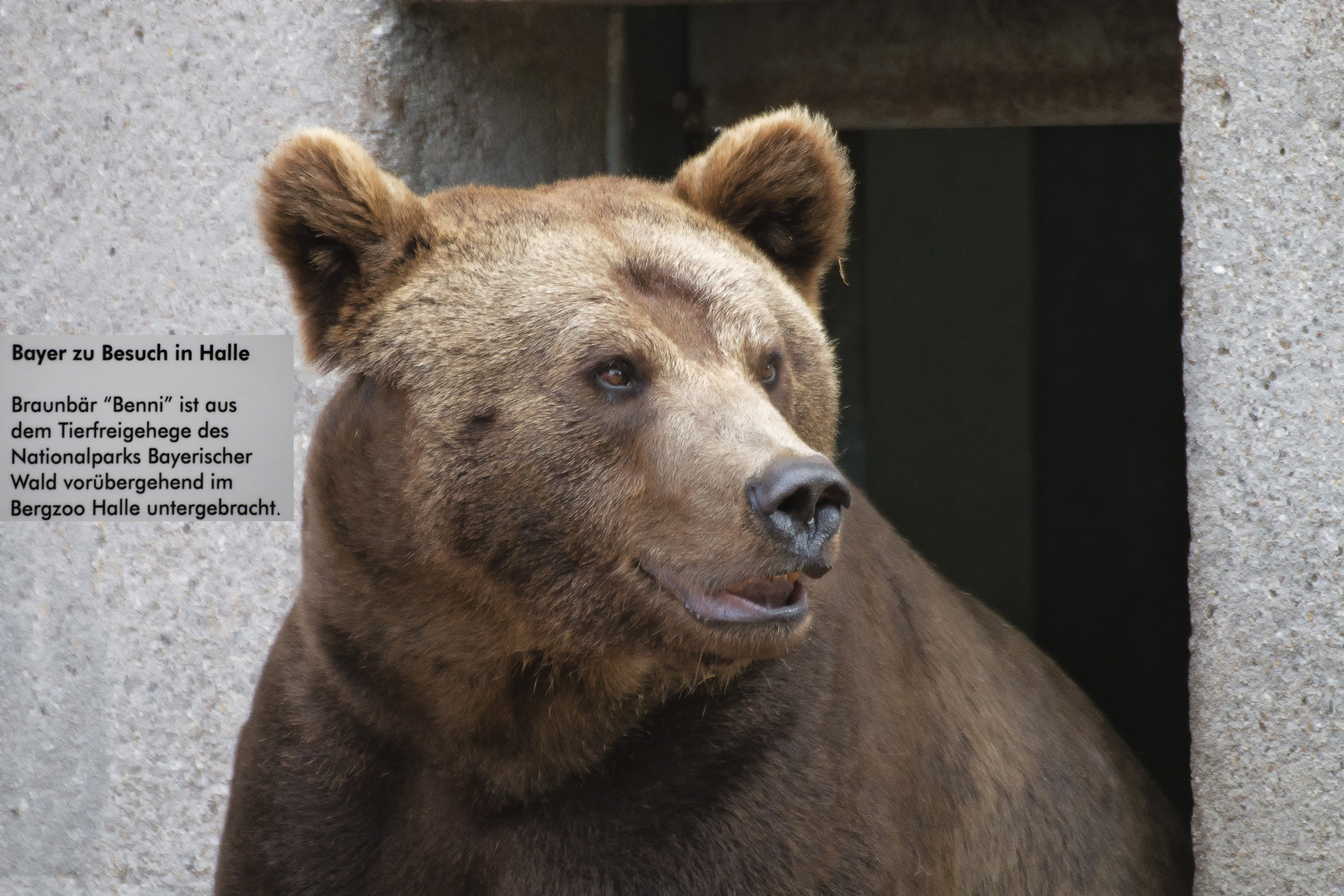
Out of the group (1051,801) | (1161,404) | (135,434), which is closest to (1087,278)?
(1161,404)

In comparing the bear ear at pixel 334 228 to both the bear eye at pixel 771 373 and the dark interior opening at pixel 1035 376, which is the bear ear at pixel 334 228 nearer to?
the bear eye at pixel 771 373

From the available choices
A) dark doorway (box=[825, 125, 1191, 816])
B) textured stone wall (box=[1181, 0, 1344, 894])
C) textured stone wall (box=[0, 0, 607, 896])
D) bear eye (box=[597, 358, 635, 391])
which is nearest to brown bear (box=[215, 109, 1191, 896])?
bear eye (box=[597, 358, 635, 391])

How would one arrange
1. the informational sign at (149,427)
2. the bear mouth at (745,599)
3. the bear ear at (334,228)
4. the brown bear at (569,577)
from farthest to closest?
1. the informational sign at (149,427)
2. the bear ear at (334,228)
3. the brown bear at (569,577)
4. the bear mouth at (745,599)

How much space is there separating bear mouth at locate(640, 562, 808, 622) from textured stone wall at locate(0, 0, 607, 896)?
1633 mm

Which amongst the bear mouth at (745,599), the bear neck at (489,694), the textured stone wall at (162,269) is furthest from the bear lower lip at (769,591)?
the textured stone wall at (162,269)

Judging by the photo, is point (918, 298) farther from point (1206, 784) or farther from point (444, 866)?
point (444, 866)

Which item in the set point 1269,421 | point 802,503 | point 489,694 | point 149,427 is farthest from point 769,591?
point 149,427

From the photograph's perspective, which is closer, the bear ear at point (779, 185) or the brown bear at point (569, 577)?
the brown bear at point (569, 577)

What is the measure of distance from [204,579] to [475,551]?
159 cm

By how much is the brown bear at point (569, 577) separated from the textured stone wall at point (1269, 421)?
73 centimetres

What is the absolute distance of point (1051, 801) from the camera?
11.7 feet

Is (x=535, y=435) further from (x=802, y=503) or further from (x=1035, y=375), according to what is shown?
(x=1035, y=375)

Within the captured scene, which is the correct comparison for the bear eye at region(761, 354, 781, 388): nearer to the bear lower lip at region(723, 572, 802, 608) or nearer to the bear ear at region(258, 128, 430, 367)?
the bear lower lip at region(723, 572, 802, 608)

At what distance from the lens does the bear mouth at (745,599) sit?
2486 mm
